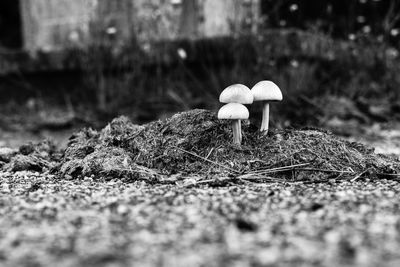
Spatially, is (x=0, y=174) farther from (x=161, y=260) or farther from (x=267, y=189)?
(x=161, y=260)

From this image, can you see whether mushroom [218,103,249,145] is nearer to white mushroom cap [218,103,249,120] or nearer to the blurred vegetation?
white mushroom cap [218,103,249,120]

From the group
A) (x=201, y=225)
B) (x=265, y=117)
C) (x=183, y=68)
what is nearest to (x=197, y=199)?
(x=201, y=225)

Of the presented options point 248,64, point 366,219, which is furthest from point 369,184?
point 248,64

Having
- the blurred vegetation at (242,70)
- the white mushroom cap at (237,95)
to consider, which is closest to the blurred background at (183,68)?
the blurred vegetation at (242,70)

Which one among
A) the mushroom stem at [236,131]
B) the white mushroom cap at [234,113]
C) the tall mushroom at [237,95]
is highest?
the tall mushroom at [237,95]

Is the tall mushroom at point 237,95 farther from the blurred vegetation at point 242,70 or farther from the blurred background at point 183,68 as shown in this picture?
the blurred vegetation at point 242,70

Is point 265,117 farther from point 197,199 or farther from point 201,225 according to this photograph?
point 201,225
